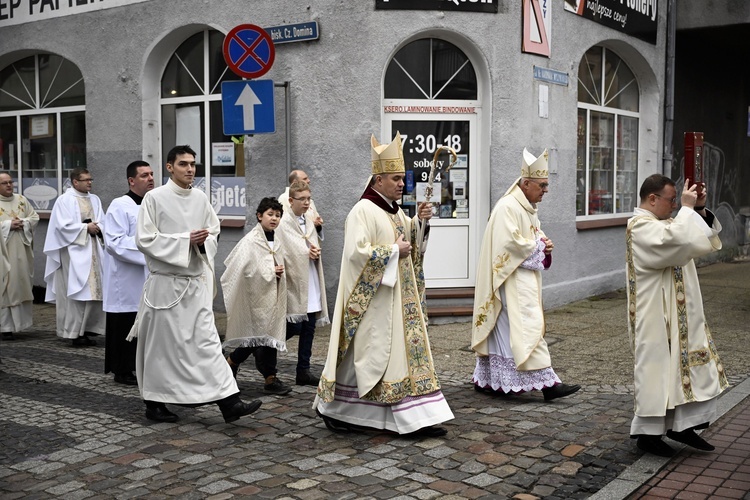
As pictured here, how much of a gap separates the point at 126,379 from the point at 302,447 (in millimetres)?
2650

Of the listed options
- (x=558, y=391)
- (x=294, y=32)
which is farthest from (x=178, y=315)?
(x=294, y=32)

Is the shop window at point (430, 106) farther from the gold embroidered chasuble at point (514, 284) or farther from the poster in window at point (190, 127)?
the gold embroidered chasuble at point (514, 284)

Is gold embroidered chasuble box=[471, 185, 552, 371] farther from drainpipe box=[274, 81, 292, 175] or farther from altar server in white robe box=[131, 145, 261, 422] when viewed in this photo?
drainpipe box=[274, 81, 292, 175]

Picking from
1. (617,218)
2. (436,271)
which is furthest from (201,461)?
(617,218)

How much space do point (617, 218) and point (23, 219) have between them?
27.3ft

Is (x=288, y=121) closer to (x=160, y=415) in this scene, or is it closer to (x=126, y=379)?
(x=126, y=379)

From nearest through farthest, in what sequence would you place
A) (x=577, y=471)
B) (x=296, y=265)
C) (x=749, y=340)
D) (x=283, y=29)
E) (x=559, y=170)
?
(x=577, y=471)
(x=296, y=265)
(x=749, y=340)
(x=283, y=29)
(x=559, y=170)

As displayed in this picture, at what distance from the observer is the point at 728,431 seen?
6238mm

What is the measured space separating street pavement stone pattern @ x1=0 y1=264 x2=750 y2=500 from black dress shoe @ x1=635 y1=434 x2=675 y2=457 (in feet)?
0.30

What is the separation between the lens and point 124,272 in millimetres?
8328

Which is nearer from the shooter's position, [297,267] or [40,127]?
[297,267]

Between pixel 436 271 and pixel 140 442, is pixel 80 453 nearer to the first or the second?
pixel 140 442

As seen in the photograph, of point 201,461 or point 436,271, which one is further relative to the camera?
point 436,271

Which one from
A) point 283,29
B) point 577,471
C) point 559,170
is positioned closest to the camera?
point 577,471
